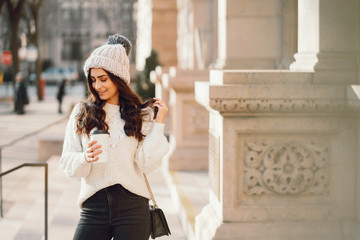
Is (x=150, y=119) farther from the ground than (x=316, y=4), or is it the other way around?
(x=316, y=4)

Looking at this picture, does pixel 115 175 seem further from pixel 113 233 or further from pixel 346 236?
pixel 346 236

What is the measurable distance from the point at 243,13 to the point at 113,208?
242 inches

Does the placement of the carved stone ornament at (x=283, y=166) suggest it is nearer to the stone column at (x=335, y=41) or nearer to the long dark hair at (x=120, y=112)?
the stone column at (x=335, y=41)

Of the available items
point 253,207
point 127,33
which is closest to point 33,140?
point 253,207

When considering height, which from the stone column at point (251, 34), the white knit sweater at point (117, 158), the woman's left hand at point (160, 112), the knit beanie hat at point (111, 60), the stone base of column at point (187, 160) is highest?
the stone column at point (251, 34)

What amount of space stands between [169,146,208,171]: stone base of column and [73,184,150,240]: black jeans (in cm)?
709

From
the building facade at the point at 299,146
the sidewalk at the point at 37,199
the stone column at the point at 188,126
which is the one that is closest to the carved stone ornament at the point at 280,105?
the building facade at the point at 299,146

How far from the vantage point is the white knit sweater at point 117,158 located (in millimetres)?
3971

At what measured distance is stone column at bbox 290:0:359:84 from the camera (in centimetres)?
523

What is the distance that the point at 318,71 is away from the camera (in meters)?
5.23

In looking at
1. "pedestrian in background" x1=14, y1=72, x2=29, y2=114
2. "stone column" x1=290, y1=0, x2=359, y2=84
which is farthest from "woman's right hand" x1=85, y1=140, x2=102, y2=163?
"pedestrian in background" x1=14, y1=72, x2=29, y2=114

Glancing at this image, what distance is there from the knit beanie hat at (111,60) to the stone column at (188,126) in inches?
273

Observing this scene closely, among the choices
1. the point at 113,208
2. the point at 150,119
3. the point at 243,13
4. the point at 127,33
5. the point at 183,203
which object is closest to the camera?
the point at 113,208

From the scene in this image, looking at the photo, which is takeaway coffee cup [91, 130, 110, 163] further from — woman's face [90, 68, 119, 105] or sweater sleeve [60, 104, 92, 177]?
woman's face [90, 68, 119, 105]
